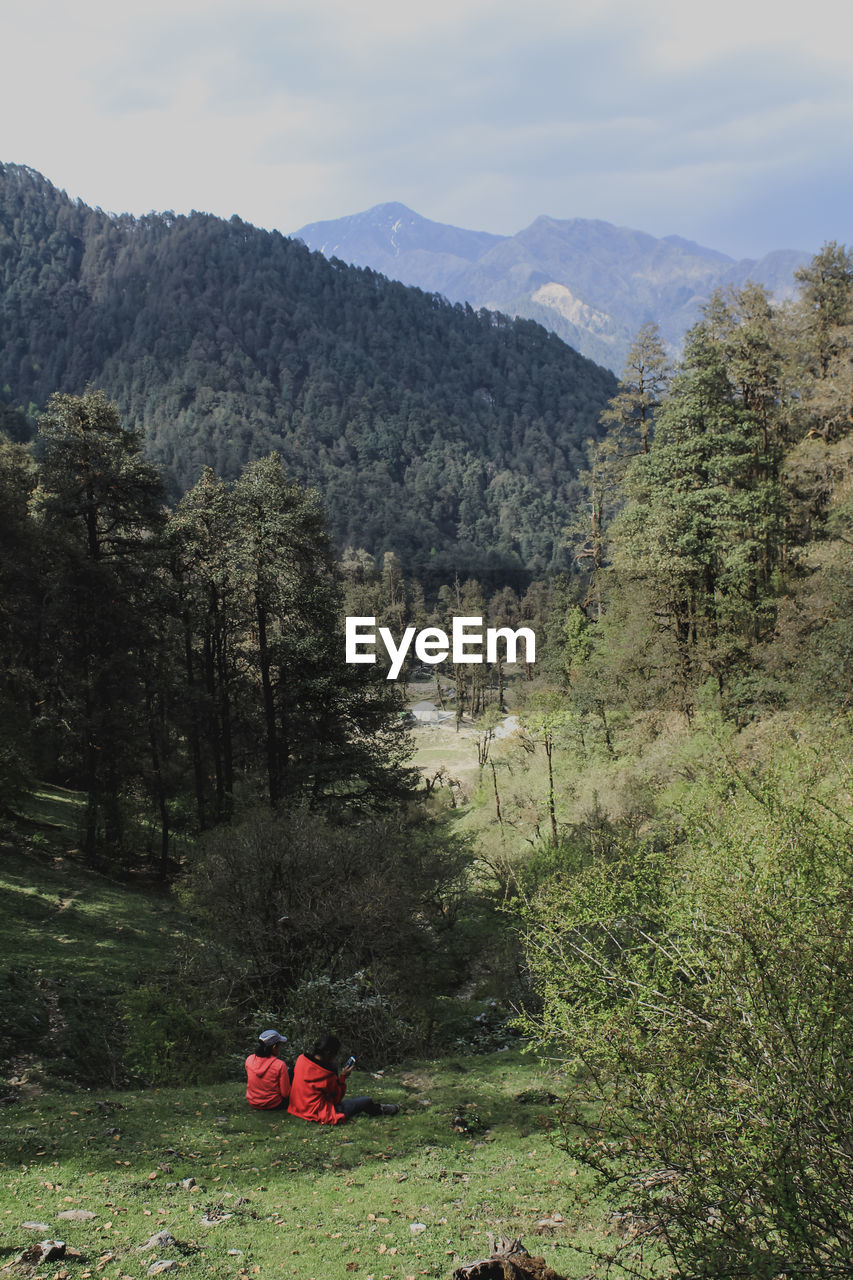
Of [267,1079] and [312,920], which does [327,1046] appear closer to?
[267,1079]

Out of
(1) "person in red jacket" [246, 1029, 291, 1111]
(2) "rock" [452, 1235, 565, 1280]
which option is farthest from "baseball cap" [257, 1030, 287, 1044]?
(2) "rock" [452, 1235, 565, 1280]

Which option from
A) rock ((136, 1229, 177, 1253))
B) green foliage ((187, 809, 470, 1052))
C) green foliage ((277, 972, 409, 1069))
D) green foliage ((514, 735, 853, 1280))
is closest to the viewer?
green foliage ((514, 735, 853, 1280))

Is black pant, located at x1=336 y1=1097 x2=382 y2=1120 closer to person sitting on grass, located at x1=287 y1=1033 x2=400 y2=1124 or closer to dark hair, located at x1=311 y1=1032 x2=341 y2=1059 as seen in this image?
person sitting on grass, located at x1=287 y1=1033 x2=400 y2=1124

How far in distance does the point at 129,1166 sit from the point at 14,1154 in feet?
3.62

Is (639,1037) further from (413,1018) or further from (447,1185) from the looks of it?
(413,1018)

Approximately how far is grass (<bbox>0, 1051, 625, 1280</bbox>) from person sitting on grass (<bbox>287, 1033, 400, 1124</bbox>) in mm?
162

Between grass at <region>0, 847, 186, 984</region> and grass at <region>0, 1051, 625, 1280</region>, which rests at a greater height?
grass at <region>0, 1051, 625, 1280</region>

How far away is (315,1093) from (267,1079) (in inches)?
26.0

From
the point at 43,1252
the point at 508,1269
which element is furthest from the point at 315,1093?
the point at 508,1269

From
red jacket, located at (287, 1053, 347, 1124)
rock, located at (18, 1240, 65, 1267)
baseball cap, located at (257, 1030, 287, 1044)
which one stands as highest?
rock, located at (18, 1240, 65, 1267)

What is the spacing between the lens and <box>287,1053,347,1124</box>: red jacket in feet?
32.0

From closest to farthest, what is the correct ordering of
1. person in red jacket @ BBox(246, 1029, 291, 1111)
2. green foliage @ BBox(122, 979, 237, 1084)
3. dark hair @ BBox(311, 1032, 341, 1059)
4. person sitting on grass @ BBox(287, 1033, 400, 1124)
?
dark hair @ BBox(311, 1032, 341, 1059) → person sitting on grass @ BBox(287, 1033, 400, 1124) → person in red jacket @ BBox(246, 1029, 291, 1111) → green foliage @ BBox(122, 979, 237, 1084)

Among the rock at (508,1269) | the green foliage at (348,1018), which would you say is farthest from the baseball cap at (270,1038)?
the rock at (508,1269)

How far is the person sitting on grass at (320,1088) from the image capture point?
9.73 meters
